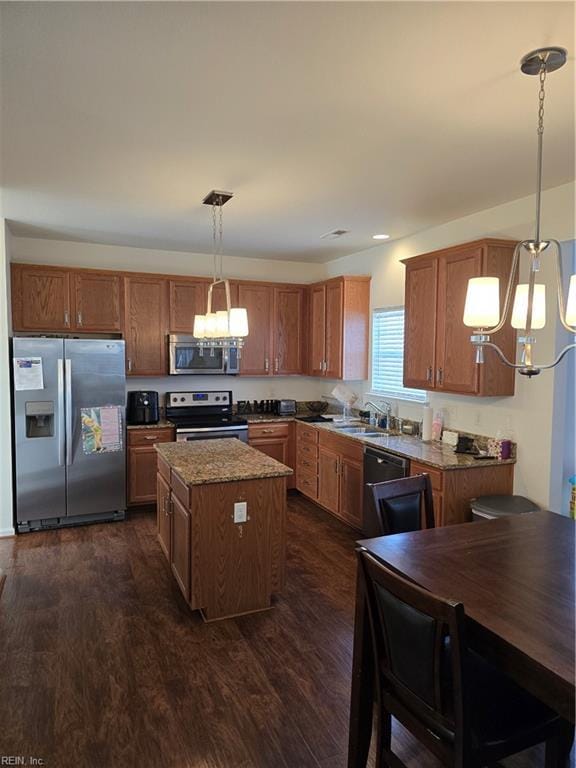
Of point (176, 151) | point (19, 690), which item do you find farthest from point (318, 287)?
point (19, 690)

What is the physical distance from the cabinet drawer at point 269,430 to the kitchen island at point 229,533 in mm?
2012

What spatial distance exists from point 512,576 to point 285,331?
4293 millimetres

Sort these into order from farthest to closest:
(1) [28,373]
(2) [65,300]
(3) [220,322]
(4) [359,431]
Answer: (4) [359,431] → (2) [65,300] → (1) [28,373] → (3) [220,322]

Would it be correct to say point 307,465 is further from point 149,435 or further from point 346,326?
point 149,435

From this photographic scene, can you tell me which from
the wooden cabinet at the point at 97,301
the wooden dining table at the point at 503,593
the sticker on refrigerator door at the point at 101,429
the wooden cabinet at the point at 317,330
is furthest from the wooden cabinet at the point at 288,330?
the wooden dining table at the point at 503,593

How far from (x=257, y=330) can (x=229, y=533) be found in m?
3.05

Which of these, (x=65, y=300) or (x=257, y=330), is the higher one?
(x=65, y=300)

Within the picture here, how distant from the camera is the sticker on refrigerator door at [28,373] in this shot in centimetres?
425

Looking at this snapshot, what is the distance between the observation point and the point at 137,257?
17.4ft

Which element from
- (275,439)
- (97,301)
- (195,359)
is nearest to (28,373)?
(97,301)

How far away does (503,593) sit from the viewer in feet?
5.21

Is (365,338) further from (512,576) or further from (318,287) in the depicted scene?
(512,576)

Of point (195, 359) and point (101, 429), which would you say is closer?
point (101, 429)

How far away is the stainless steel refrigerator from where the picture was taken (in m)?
Answer: 4.31
